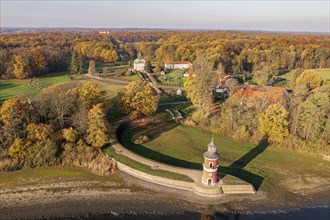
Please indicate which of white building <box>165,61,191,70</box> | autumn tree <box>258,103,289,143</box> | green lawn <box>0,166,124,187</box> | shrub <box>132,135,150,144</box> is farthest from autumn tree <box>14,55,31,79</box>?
autumn tree <box>258,103,289,143</box>

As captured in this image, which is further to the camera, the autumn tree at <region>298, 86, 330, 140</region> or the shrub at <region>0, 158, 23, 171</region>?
the autumn tree at <region>298, 86, 330, 140</region>

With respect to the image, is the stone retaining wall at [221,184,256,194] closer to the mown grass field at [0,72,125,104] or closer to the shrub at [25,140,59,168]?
the shrub at [25,140,59,168]

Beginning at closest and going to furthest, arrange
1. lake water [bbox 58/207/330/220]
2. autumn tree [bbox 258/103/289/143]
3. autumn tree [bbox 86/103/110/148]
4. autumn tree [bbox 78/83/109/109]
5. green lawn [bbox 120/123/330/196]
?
1. lake water [bbox 58/207/330/220]
2. green lawn [bbox 120/123/330/196]
3. autumn tree [bbox 86/103/110/148]
4. autumn tree [bbox 258/103/289/143]
5. autumn tree [bbox 78/83/109/109]

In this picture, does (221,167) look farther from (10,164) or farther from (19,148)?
(10,164)

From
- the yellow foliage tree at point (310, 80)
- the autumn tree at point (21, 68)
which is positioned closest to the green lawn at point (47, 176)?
the autumn tree at point (21, 68)

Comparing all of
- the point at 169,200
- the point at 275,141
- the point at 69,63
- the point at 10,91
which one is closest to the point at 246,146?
the point at 275,141

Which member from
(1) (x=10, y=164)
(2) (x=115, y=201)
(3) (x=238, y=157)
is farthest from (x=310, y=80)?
(1) (x=10, y=164)

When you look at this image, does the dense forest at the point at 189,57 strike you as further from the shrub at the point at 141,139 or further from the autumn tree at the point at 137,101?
the shrub at the point at 141,139
